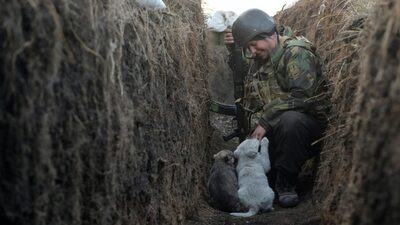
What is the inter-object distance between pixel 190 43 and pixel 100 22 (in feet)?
10.1

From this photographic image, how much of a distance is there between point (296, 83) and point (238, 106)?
71.2 inches

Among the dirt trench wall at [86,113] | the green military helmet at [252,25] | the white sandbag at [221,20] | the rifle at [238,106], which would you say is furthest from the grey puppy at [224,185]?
the white sandbag at [221,20]

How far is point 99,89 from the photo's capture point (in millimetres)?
3334

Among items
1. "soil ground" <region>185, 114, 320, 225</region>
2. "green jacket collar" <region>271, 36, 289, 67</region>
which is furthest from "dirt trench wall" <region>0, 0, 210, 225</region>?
"green jacket collar" <region>271, 36, 289, 67</region>

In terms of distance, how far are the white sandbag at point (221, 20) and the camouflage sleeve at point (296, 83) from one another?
189cm

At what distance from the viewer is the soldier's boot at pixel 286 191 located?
6203mm

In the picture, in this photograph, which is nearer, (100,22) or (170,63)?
(100,22)

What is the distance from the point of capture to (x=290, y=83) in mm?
6324

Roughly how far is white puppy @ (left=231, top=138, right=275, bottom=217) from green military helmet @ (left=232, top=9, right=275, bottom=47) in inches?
46.9

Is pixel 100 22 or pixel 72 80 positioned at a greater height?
pixel 100 22

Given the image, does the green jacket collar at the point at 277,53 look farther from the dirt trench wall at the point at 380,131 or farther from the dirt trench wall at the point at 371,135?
the dirt trench wall at the point at 380,131

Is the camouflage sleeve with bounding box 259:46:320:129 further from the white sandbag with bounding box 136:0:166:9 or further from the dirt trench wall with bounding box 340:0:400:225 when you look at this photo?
the dirt trench wall with bounding box 340:0:400:225

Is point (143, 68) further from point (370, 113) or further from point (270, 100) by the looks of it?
point (270, 100)

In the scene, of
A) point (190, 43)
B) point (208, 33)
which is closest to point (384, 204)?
point (190, 43)
